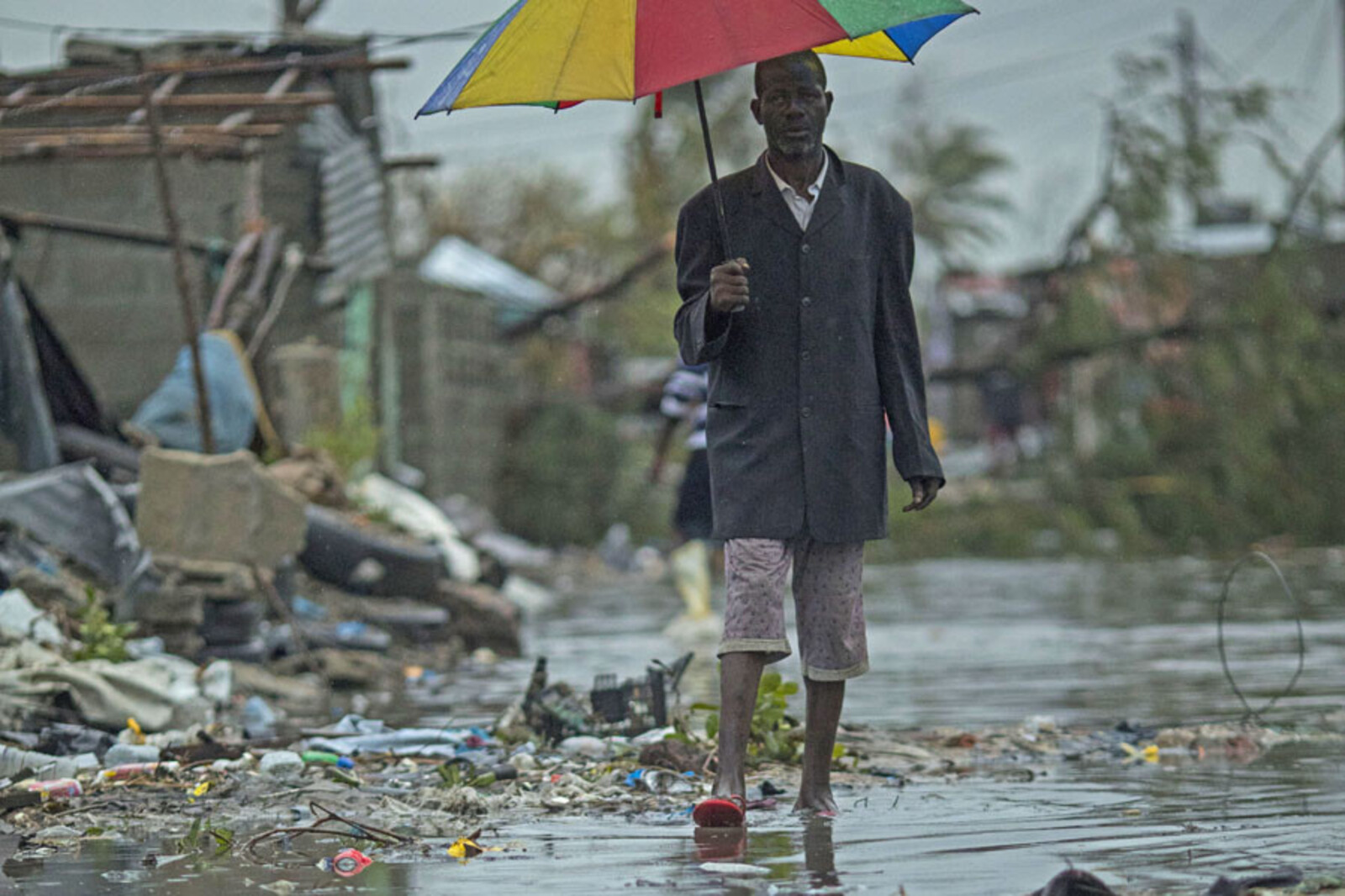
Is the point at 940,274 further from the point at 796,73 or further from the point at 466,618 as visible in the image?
the point at 796,73

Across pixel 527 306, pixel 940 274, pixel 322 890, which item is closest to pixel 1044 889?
pixel 322 890

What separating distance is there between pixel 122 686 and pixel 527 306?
26.1 meters

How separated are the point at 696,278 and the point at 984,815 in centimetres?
161

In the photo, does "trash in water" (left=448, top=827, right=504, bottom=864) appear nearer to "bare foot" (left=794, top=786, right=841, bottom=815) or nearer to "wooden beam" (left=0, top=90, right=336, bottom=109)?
"bare foot" (left=794, top=786, right=841, bottom=815)

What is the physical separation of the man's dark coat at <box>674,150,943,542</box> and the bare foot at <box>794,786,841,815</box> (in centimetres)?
68

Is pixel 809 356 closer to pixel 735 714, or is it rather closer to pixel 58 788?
pixel 735 714

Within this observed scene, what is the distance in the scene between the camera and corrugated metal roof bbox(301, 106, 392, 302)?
15984 mm

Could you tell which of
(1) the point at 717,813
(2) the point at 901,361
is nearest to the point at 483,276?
(2) the point at 901,361

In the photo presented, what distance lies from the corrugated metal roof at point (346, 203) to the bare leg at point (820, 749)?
433 inches

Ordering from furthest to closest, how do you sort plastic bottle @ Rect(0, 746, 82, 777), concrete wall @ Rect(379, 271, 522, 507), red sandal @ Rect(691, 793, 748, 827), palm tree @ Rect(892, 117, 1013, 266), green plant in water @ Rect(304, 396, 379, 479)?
palm tree @ Rect(892, 117, 1013, 266), concrete wall @ Rect(379, 271, 522, 507), green plant in water @ Rect(304, 396, 379, 479), plastic bottle @ Rect(0, 746, 82, 777), red sandal @ Rect(691, 793, 748, 827)

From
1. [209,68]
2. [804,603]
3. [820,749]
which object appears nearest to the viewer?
[820,749]

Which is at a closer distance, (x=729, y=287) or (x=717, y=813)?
(x=717, y=813)

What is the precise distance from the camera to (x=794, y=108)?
532 cm

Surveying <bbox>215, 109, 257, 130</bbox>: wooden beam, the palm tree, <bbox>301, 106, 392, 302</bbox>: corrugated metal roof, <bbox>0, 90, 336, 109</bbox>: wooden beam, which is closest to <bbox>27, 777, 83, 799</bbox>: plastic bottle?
<bbox>0, 90, 336, 109</bbox>: wooden beam
